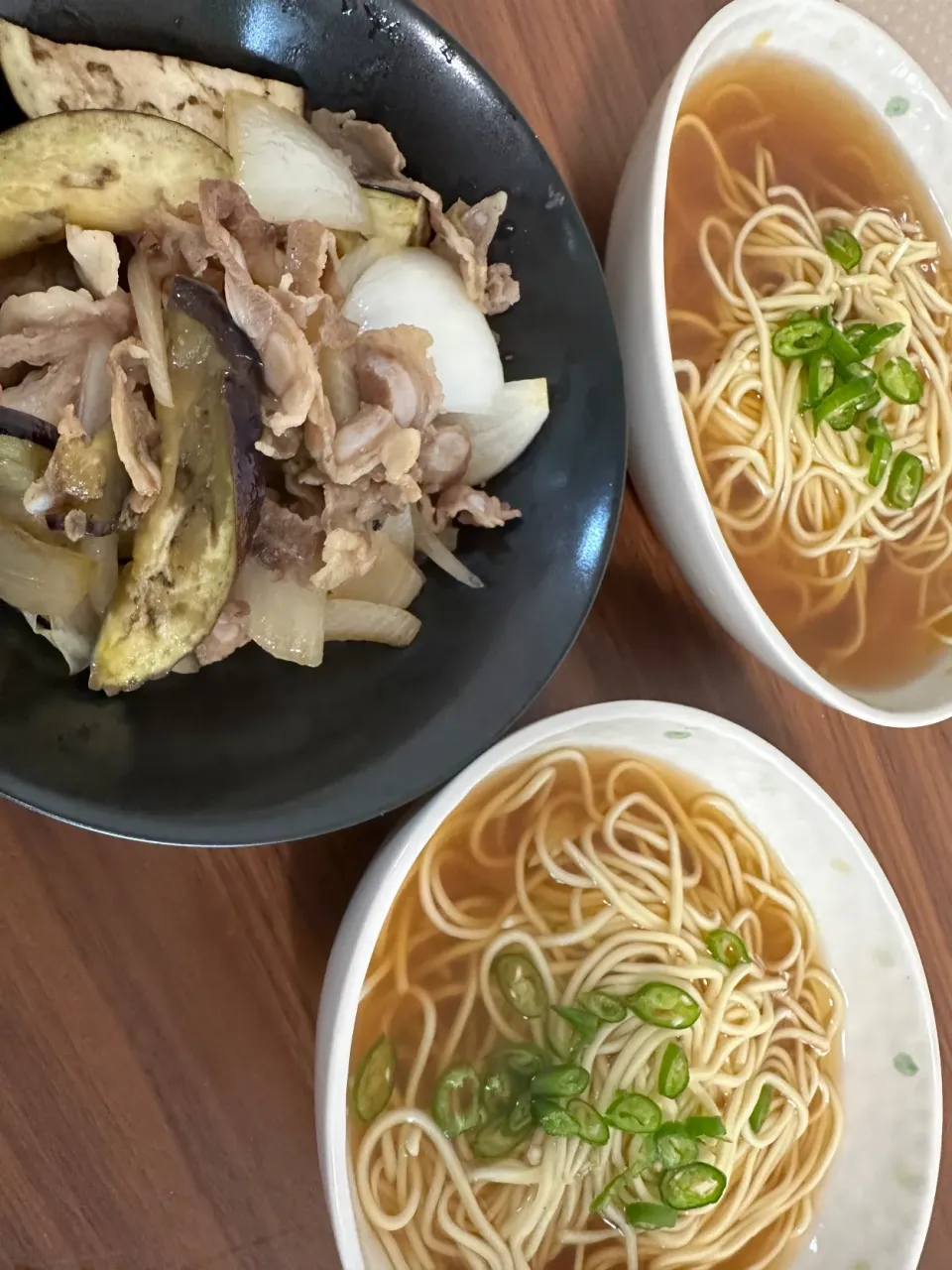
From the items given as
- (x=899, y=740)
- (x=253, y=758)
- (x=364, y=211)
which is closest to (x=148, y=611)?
(x=253, y=758)

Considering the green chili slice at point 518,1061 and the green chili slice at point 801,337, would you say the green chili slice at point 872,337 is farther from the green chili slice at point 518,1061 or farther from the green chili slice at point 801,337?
the green chili slice at point 518,1061

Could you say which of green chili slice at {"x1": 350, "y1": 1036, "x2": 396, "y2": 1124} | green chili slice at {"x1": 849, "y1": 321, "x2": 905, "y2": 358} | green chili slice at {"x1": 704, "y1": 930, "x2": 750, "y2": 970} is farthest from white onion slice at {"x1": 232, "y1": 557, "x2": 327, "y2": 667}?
green chili slice at {"x1": 849, "y1": 321, "x2": 905, "y2": 358}

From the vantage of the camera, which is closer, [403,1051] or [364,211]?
[364,211]

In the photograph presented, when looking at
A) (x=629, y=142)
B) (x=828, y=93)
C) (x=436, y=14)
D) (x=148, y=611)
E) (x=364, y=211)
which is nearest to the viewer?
(x=148, y=611)

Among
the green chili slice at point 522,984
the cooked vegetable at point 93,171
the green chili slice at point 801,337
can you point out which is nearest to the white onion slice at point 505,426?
the cooked vegetable at point 93,171

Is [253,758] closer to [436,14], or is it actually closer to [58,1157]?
[58,1157]

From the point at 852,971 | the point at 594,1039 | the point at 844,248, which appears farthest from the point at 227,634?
the point at 844,248

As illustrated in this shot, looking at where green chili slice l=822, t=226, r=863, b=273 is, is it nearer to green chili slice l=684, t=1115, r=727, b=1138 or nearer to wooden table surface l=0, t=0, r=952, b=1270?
wooden table surface l=0, t=0, r=952, b=1270

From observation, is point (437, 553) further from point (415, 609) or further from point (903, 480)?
point (903, 480)
